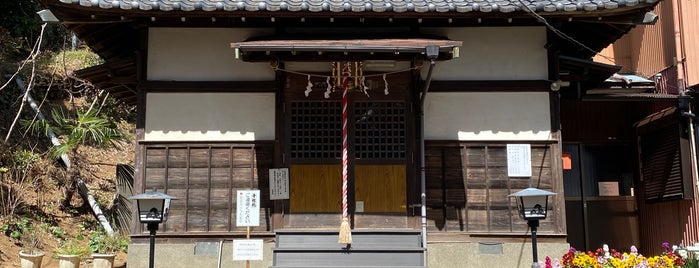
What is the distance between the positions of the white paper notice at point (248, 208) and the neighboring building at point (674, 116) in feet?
25.7

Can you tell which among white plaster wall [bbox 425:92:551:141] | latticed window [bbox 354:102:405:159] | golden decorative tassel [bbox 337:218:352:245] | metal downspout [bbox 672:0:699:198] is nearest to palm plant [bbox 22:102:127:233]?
latticed window [bbox 354:102:405:159]

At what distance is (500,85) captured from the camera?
9594mm

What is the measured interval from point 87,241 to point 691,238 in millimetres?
12306

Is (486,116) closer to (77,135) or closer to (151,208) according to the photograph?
(151,208)

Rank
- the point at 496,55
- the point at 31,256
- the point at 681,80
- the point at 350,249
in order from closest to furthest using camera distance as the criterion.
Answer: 1. the point at 350,249
2. the point at 496,55
3. the point at 31,256
4. the point at 681,80

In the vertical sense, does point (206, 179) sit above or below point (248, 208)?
above

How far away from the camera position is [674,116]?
1134 centimetres

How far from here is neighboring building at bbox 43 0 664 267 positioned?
9219 mm

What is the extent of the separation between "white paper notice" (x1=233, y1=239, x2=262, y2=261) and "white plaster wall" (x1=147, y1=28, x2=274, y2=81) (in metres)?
2.69

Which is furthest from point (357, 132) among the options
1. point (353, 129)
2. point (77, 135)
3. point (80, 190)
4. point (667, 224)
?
point (80, 190)

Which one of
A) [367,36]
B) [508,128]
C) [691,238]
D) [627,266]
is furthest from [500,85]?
[691,238]

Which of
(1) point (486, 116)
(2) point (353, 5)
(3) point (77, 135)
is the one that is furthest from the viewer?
(3) point (77, 135)

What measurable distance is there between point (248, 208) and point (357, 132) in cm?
208

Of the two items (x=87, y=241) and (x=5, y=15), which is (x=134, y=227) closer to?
(x=87, y=241)
